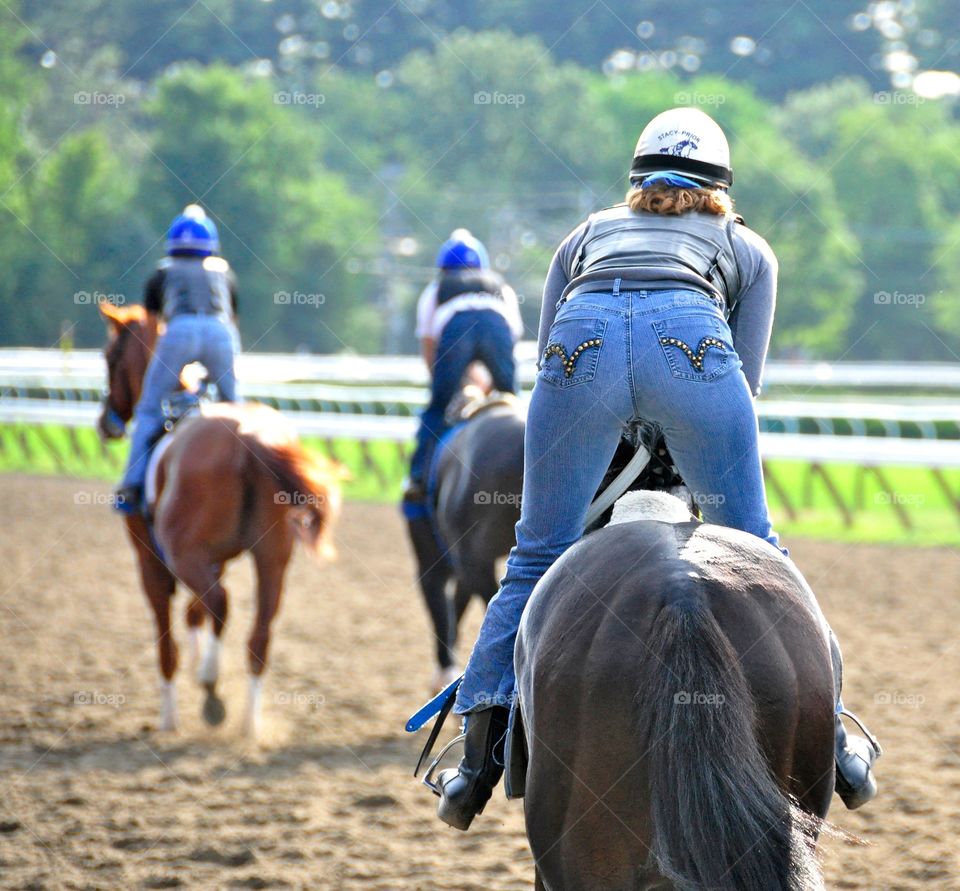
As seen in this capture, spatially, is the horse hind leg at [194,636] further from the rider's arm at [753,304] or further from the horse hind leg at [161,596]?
the rider's arm at [753,304]

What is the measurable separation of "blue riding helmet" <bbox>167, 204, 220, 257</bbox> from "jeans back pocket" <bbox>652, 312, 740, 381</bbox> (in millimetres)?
4714

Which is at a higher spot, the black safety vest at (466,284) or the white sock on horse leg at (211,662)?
the black safety vest at (466,284)

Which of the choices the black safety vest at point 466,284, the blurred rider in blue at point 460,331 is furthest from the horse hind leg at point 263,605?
the black safety vest at point 466,284

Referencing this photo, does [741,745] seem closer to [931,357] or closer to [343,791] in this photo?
[343,791]

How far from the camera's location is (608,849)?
2486mm

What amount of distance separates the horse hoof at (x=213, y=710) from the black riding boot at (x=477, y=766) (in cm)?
377

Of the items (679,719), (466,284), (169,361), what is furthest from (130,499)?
(679,719)

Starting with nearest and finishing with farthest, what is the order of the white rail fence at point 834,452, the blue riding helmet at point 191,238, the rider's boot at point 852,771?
1. the rider's boot at point 852,771
2. the blue riding helmet at point 191,238
3. the white rail fence at point 834,452

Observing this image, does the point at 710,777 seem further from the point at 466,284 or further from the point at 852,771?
the point at 466,284

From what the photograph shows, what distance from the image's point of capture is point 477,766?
10.5ft

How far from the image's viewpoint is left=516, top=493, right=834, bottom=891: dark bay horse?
234cm

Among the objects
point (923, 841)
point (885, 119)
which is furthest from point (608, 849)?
point (885, 119)

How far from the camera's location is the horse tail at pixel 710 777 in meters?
2.32

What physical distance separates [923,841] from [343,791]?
7.42ft
